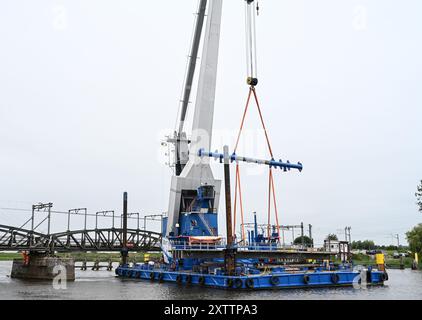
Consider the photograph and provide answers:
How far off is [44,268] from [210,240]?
20602mm

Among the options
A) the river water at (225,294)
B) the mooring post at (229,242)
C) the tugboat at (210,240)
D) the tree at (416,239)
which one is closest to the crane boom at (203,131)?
the tugboat at (210,240)

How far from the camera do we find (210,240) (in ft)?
138

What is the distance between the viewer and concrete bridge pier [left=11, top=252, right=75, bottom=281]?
50.9 metres

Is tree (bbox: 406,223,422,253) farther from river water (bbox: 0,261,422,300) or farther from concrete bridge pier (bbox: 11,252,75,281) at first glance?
concrete bridge pier (bbox: 11,252,75,281)

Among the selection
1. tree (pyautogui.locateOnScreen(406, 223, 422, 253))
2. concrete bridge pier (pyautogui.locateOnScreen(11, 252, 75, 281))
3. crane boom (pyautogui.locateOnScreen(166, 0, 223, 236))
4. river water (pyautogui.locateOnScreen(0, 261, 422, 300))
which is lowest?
river water (pyautogui.locateOnScreen(0, 261, 422, 300))

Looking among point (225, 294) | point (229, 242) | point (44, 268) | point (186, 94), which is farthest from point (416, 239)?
point (44, 268)

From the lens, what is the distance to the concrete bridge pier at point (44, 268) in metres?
50.9

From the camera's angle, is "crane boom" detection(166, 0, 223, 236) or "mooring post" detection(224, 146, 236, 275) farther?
"crane boom" detection(166, 0, 223, 236)

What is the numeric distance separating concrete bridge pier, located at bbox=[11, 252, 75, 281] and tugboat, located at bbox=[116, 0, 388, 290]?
6.76m

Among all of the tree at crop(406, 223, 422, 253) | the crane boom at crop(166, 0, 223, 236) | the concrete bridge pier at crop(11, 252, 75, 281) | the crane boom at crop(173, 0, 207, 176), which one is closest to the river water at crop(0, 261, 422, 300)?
the crane boom at crop(166, 0, 223, 236)

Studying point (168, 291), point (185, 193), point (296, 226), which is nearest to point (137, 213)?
point (296, 226)

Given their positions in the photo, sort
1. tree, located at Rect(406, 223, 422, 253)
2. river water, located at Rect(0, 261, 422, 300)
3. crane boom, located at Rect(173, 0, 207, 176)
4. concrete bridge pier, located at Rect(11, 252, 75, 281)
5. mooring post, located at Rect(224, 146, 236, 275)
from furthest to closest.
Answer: tree, located at Rect(406, 223, 422, 253) → crane boom, located at Rect(173, 0, 207, 176) → concrete bridge pier, located at Rect(11, 252, 75, 281) → mooring post, located at Rect(224, 146, 236, 275) → river water, located at Rect(0, 261, 422, 300)

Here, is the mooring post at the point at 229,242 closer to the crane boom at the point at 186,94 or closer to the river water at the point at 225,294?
the river water at the point at 225,294

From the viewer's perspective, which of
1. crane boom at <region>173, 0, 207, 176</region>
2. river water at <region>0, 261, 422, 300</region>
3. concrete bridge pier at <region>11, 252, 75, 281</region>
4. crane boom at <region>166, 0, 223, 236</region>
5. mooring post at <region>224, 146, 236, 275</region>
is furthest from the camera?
crane boom at <region>173, 0, 207, 176</region>
